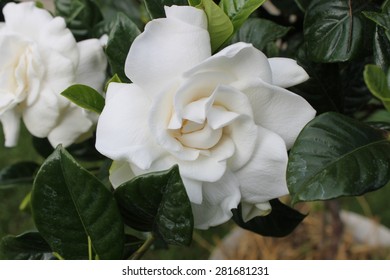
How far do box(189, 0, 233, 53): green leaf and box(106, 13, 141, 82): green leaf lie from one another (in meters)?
0.11

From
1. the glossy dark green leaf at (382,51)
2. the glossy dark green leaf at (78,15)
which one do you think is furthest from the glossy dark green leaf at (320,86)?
the glossy dark green leaf at (78,15)

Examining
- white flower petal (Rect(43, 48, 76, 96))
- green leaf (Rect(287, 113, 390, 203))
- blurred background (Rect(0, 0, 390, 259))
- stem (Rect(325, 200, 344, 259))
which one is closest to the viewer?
green leaf (Rect(287, 113, 390, 203))

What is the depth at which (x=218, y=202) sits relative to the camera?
683mm

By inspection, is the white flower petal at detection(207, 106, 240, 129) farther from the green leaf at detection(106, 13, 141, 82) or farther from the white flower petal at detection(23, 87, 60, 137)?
the white flower petal at detection(23, 87, 60, 137)

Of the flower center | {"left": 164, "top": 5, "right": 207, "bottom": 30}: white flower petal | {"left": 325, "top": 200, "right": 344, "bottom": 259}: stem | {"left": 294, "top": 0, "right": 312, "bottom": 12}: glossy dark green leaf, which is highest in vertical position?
{"left": 164, "top": 5, "right": 207, "bottom": 30}: white flower petal

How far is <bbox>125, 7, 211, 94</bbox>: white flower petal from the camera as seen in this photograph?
66cm

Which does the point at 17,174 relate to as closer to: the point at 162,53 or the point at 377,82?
the point at 162,53

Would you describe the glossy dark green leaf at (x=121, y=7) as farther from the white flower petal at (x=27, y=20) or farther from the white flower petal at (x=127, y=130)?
the white flower petal at (x=127, y=130)

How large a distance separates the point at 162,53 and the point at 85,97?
12 centimetres

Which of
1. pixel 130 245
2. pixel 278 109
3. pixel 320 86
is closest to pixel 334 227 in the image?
pixel 320 86

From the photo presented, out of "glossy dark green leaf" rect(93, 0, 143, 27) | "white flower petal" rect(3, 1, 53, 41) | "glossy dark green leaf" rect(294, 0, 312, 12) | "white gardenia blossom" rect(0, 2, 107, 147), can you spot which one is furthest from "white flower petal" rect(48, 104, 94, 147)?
"glossy dark green leaf" rect(93, 0, 143, 27)

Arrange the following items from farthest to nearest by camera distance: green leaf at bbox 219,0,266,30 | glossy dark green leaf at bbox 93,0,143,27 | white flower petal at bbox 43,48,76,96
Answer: glossy dark green leaf at bbox 93,0,143,27 → white flower petal at bbox 43,48,76,96 → green leaf at bbox 219,0,266,30

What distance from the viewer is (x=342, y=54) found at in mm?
794
